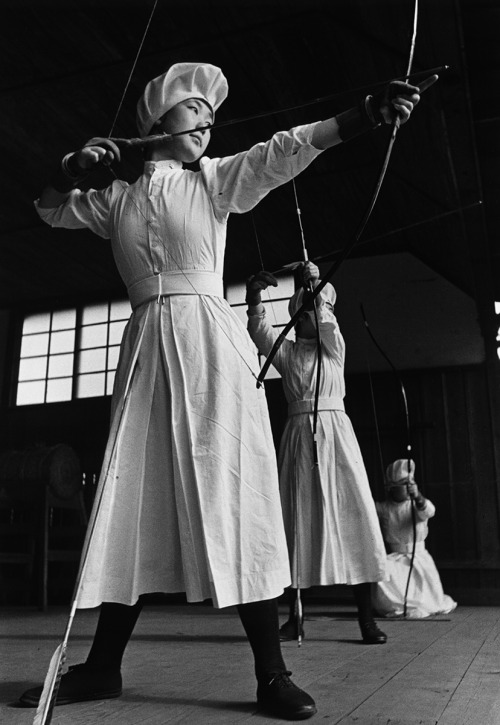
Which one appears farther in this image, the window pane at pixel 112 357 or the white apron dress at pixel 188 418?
the window pane at pixel 112 357

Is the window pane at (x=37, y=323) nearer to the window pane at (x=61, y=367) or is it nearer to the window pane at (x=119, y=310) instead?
the window pane at (x=61, y=367)

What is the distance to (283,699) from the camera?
122 centimetres

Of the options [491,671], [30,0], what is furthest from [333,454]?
[30,0]

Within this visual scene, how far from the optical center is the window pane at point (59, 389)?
6578mm

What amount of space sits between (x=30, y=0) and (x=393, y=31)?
1.67m

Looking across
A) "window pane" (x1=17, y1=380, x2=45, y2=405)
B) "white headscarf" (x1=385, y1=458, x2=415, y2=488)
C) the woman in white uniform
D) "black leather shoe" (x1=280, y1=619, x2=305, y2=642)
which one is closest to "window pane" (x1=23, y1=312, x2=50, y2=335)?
"window pane" (x1=17, y1=380, x2=45, y2=405)

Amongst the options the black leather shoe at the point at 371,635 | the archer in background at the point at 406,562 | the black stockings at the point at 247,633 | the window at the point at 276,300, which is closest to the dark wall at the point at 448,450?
the window at the point at 276,300

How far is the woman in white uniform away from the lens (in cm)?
130

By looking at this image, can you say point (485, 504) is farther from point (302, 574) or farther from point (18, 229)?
point (18, 229)

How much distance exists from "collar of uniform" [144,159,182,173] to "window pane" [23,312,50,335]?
550cm

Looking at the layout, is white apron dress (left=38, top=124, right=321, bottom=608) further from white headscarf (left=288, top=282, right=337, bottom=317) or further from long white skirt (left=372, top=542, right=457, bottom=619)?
long white skirt (left=372, top=542, right=457, bottom=619)

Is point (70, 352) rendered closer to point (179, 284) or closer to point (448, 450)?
point (448, 450)

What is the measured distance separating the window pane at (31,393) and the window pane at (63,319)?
56 cm

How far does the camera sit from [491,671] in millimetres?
1711
